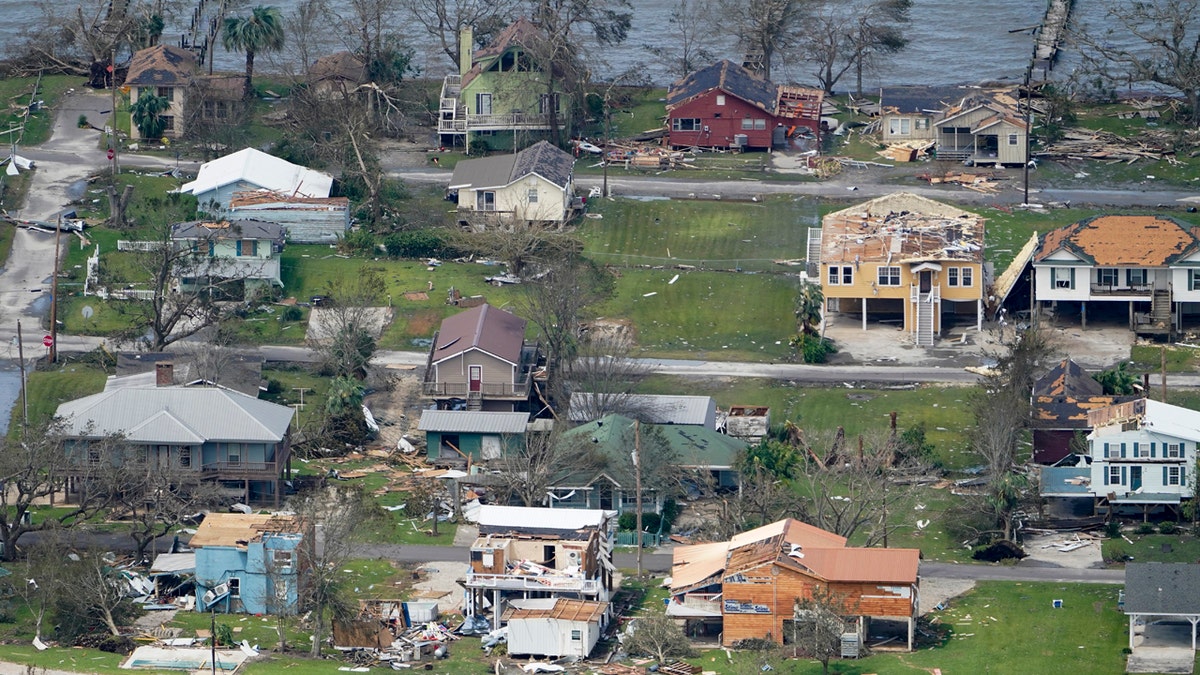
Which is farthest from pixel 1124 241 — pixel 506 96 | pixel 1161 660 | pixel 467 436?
pixel 1161 660

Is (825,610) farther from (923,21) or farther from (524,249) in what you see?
(923,21)

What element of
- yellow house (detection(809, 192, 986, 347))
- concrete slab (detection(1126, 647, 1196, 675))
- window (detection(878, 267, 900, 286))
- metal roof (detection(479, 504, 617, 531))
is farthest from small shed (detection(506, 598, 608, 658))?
window (detection(878, 267, 900, 286))

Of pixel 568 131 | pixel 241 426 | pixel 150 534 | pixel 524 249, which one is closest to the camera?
pixel 150 534

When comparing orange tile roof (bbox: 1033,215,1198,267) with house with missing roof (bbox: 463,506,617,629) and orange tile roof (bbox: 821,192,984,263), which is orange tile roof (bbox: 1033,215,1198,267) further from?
house with missing roof (bbox: 463,506,617,629)

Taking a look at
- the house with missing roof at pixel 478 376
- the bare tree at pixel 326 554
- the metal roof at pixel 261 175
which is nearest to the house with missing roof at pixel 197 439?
the bare tree at pixel 326 554

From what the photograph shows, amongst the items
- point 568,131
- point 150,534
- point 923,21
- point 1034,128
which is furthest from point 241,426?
point 923,21

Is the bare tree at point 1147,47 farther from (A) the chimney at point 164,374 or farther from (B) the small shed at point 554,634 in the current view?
(B) the small shed at point 554,634
